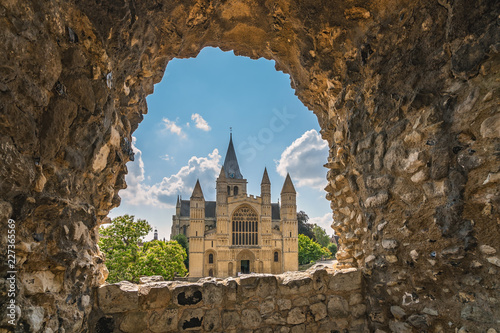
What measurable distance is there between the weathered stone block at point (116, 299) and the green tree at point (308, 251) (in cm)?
4492

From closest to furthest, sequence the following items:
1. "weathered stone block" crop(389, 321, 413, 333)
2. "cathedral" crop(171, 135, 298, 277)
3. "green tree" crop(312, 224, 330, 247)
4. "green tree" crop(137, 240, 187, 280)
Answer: "weathered stone block" crop(389, 321, 413, 333)
"green tree" crop(137, 240, 187, 280)
"cathedral" crop(171, 135, 298, 277)
"green tree" crop(312, 224, 330, 247)

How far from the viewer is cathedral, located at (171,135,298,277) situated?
40375 millimetres

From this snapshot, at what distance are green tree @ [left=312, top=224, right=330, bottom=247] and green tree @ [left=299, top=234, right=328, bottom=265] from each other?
10.6 meters

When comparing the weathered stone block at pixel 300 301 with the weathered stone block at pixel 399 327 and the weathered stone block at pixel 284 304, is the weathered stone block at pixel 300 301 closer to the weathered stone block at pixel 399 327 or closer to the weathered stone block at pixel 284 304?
the weathered stone block at pixel 284 304

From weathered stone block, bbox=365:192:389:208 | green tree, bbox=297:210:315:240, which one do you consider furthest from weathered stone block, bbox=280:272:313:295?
green tree, bbox=297:210:315:240

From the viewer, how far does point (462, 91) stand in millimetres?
2125

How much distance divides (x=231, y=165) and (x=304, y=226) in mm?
16991

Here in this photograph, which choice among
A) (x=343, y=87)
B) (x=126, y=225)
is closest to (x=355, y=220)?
(x=343, y=87)

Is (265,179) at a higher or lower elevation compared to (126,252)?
higher

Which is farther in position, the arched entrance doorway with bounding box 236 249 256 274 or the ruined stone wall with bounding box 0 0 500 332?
the arched entrance doorway with bounding box 236 249 256 274

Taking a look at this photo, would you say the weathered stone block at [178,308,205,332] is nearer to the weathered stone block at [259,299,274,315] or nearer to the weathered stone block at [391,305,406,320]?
the weathered stone block at [259,299,274,315]

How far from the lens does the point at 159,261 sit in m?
17.4

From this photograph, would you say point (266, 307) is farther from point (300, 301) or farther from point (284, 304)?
point (300, 301)

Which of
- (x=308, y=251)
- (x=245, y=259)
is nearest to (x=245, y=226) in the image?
(x=245, y=259)
